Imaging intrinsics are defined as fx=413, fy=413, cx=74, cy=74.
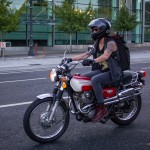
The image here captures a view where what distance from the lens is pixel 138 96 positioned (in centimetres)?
723

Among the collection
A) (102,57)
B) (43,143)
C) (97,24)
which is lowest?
(43,143)

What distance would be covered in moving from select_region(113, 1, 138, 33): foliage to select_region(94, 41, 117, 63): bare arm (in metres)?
35.3

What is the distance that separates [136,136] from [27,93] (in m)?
5.14

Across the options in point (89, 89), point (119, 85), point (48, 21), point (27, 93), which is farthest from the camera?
point (48, 21)

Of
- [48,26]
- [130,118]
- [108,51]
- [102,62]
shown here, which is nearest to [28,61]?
[48,26]

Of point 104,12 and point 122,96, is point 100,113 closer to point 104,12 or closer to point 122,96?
point 122,96

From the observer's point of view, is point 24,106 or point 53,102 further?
point 24,106

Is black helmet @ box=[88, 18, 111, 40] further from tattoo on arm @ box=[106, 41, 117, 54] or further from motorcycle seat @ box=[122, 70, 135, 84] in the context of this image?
motorcycle seat @ box=[122, 70, 135, 84]

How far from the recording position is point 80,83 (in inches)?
245

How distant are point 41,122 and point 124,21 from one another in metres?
36.4

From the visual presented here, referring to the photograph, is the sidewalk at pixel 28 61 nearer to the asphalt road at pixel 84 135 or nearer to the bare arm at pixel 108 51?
the asphalt road at pixel 84 135

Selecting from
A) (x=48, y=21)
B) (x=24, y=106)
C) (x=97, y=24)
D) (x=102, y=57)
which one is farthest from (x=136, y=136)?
(x=48, y=21)

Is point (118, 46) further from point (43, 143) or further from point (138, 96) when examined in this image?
point (43, 143)

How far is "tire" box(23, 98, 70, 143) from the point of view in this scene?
600 centimetres
